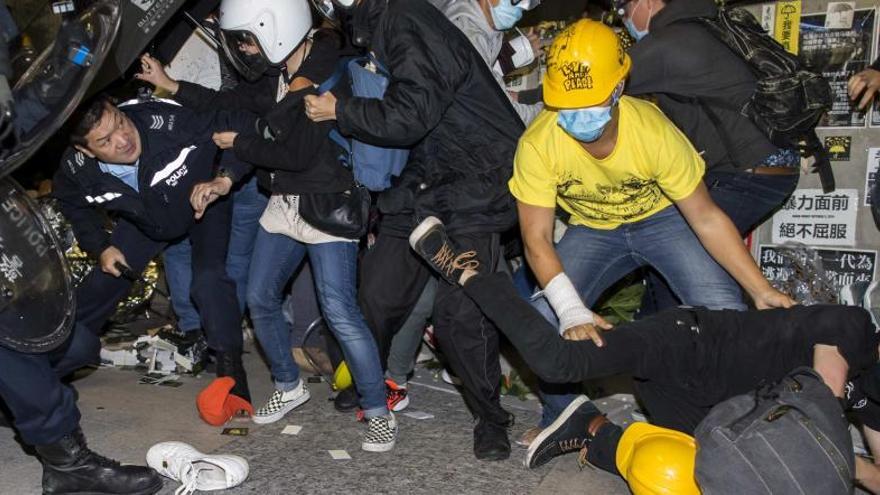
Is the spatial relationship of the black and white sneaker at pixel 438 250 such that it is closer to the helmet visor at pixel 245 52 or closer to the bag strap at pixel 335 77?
the bag strap at pixel 335 77

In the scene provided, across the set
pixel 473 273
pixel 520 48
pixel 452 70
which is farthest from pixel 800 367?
pixel 520 48

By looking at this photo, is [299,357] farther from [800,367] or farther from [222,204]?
[800,367]

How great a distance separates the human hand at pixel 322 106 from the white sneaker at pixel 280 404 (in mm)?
1433

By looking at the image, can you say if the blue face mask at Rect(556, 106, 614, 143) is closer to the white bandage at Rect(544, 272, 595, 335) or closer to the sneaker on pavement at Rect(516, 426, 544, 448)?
the white bandage at Rect(544, 272, 595, 335)

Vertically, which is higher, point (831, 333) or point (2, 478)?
point (831, 333)

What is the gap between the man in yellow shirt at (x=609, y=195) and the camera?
10.3 feet

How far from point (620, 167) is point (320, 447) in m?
1.82

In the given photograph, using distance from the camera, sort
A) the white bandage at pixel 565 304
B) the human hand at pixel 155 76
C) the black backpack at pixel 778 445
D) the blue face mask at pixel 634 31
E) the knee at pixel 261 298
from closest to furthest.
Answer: the black backpack at pixel 778 445 → the white bandage at pixel 565 304 → the blue face mask at pixel 634 31 → the knee at pixel 261 298 → the human hand at pixel 155 76

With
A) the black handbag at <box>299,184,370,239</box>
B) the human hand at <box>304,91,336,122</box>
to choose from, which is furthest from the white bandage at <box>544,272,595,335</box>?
the human hand at <box>304,91,336,122</box>

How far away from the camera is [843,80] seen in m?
4.03

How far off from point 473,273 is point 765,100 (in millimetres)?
1438

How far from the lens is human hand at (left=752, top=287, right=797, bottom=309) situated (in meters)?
3.19

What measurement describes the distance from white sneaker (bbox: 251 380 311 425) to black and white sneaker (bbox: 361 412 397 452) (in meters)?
0.53

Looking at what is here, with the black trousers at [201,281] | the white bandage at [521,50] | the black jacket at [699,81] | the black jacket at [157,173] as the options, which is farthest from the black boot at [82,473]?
the black jacket at [699,81]
